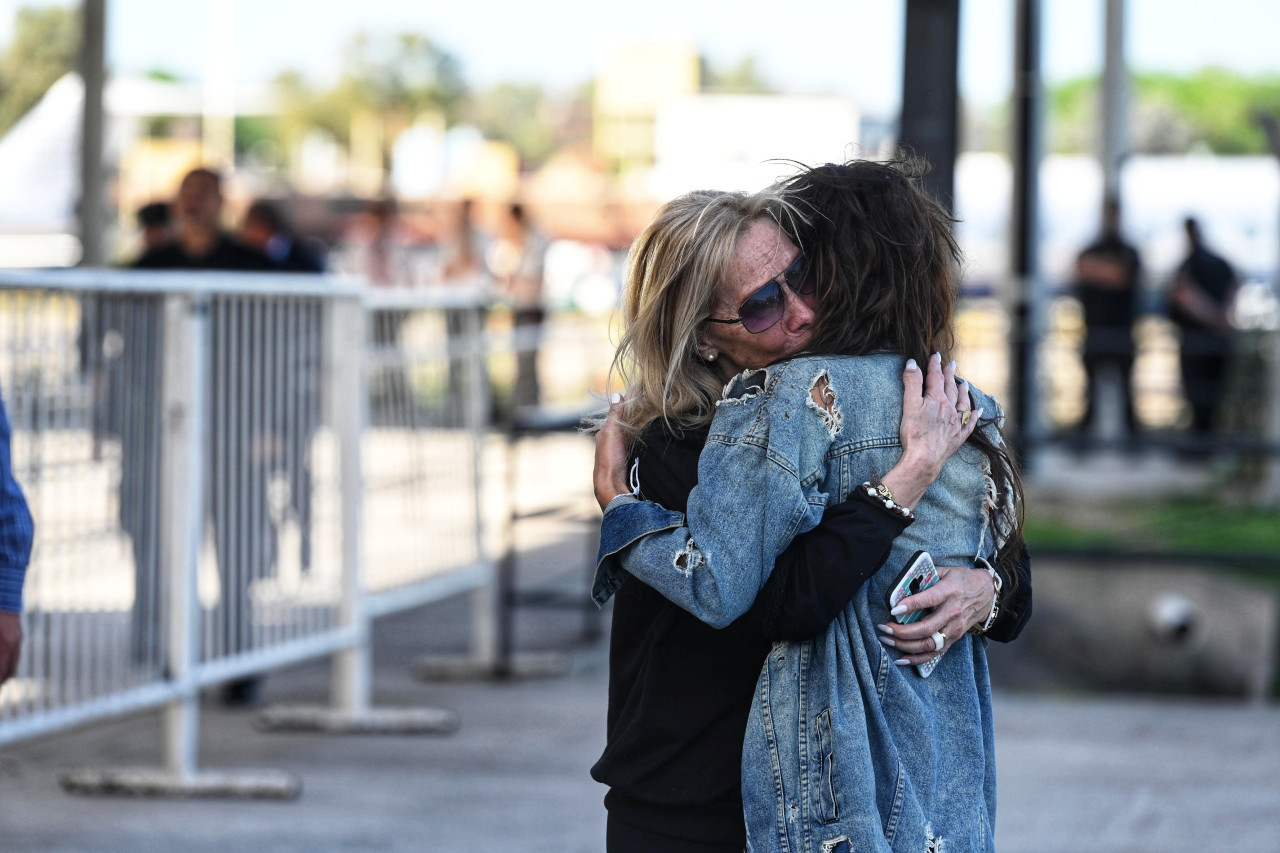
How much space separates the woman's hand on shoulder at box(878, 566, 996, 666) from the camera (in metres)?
2.10

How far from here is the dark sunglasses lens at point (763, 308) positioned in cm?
214

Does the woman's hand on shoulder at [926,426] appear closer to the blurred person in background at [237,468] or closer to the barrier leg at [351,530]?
the blurred person in background at [237,468]

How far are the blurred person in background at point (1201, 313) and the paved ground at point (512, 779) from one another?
19.9ft

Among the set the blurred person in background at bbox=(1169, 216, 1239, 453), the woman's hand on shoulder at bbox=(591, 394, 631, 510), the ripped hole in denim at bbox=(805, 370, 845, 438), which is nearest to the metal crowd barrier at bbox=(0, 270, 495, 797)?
the woman's hand on shoulder at bbox=(591, 394, 631, 510)

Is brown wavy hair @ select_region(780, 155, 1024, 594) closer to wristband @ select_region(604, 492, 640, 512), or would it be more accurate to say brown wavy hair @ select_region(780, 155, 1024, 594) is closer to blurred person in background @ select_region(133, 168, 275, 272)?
wristband @ select_region(604, 492, 640, 512)

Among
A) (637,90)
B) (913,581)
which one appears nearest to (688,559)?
(913,581)

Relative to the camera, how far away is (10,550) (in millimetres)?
2752

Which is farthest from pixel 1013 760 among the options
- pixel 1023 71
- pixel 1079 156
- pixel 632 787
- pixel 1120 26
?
pixel 1079 156

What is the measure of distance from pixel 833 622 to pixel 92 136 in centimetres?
1007

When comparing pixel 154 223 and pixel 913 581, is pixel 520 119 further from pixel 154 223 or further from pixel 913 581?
pixel 913 581

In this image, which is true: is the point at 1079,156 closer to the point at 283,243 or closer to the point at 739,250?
the point at 283,243

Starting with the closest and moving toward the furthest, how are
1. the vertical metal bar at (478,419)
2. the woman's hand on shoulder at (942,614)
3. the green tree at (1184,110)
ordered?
the woman's hand on shoulder at (942,614), the vertical metal bar at (478,419), the green tree at (1184,110)

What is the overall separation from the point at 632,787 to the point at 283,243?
5.82m

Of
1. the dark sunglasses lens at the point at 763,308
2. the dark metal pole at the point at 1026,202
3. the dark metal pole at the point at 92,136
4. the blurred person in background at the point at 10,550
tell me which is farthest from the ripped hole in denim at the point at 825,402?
the dark metal pole at the point at 1026,202
